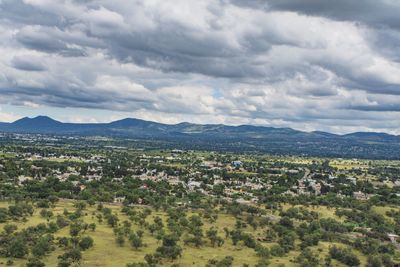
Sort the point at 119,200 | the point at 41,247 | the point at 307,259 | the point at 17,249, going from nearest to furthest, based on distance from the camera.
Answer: the point at 17,249 → the point at 41,247 → the point at 307,259 → the point at 119,200

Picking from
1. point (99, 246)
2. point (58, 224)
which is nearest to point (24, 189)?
point (58, 224)

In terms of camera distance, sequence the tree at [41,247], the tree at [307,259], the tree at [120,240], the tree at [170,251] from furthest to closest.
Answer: the tree at [120,240] < the tree at [307,259] < the tree at [170,251] < the tree at [41,247]

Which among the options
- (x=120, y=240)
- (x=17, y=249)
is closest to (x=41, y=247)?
(x=17, y=249)

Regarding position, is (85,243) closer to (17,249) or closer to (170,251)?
(17,249)

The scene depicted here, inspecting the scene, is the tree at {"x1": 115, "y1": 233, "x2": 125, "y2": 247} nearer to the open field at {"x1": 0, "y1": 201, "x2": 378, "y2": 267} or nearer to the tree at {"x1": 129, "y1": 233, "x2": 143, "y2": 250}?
the open field at {"x1": 0, "y1": 201, "x2": 378, "y2": 267}

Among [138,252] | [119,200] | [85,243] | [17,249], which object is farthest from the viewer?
[119,200]

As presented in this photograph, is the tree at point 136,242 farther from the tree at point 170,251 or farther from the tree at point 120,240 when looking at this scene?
the tree at point 170,251

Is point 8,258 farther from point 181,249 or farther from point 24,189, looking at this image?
point 24,189

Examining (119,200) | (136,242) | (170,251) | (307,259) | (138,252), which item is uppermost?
(136,242)

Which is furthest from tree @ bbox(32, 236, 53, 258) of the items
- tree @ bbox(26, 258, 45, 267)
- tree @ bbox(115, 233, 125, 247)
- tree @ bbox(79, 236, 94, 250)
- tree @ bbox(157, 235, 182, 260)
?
tree @ bbox(157, 235, 182, 260)

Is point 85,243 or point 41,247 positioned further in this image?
point 85,243

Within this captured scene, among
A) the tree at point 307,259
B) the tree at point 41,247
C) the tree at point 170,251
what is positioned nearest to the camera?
the tree at point 41,247

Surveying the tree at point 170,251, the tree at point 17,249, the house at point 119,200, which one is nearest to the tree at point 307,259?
the tree at point 170,251
